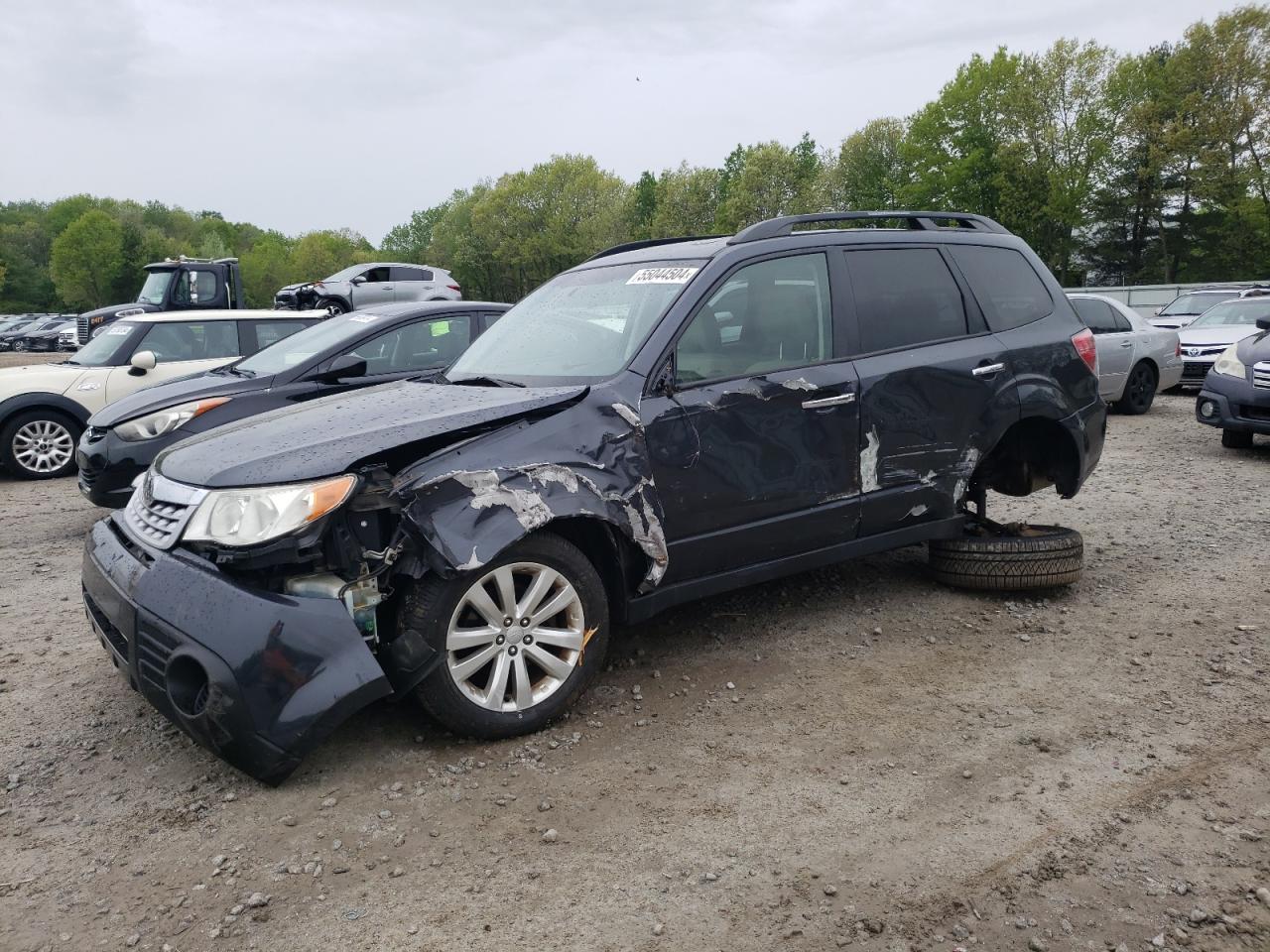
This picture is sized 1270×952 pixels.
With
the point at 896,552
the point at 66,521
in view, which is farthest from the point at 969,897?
the point at 66,521

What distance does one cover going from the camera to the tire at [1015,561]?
16.3 ft

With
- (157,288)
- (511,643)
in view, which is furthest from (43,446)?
(157,288)

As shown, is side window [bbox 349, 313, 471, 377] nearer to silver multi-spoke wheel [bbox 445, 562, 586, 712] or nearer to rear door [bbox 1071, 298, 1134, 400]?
silver multi-spoke wheel [bbox 445, 562, 586, 712]

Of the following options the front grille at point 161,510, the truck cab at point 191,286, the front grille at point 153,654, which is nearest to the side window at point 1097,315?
the front grille at point 161,510

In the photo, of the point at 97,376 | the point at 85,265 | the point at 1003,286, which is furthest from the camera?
the point at 85,265

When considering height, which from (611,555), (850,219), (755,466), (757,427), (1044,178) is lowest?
(611,555)

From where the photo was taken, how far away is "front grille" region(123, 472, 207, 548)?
11.1ft

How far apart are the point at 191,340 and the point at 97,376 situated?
97cm

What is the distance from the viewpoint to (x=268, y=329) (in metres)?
9.72

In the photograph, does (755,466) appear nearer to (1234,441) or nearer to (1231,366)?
(1231,366)

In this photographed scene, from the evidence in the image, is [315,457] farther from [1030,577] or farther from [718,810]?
[1030,577]

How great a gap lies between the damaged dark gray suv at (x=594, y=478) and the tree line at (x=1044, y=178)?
4243cm

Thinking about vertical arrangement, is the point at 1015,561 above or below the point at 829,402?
below

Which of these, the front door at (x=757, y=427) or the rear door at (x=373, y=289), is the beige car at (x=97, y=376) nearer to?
the front door at (x=757, y=427)
